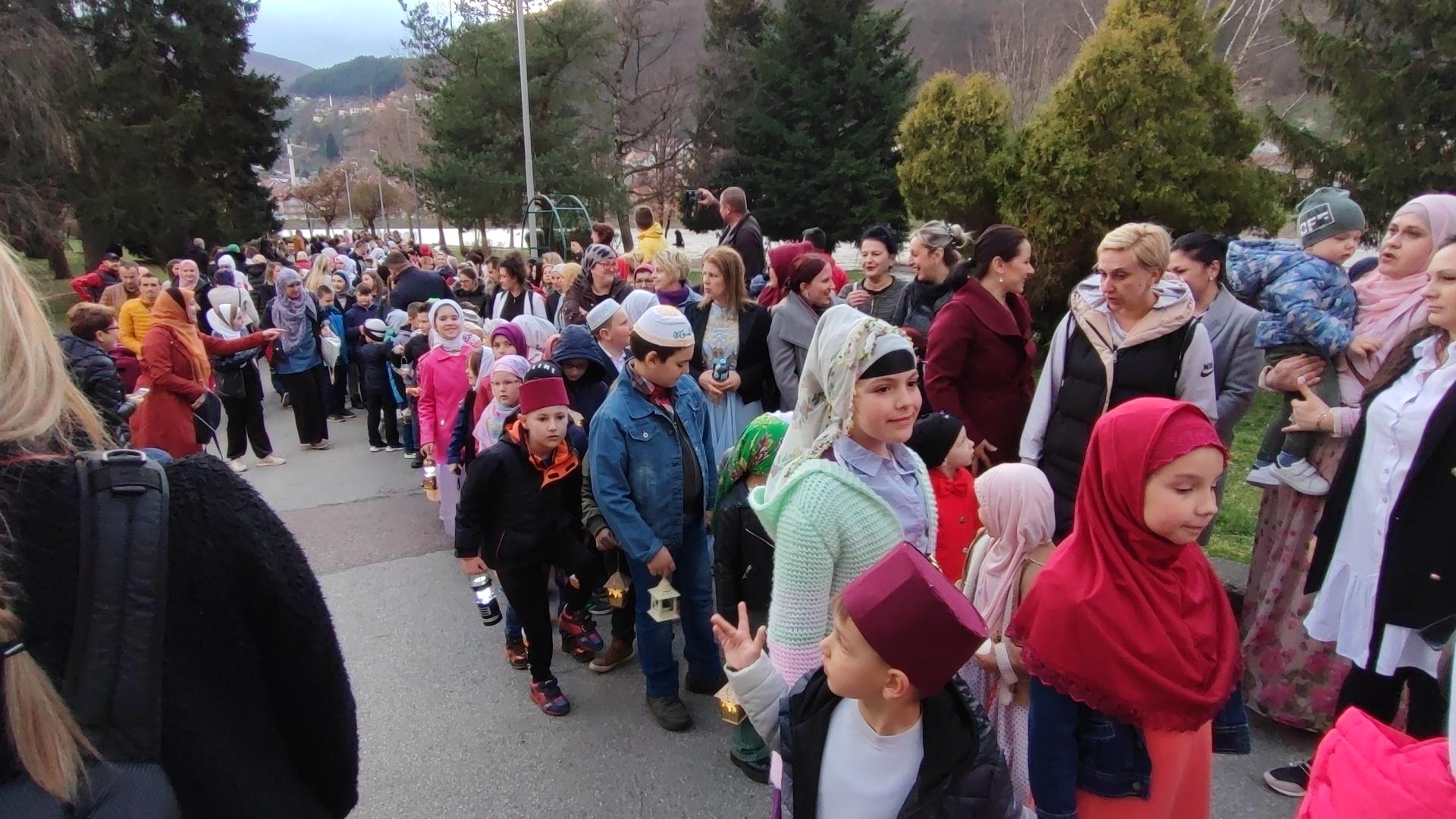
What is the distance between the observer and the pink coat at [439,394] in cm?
604

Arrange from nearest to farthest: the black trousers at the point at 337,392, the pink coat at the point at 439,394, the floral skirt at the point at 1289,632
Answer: the floral skirt at the point at 1289,632
the pink coat at the point at 439,394
the black trousers at the point at 337,392

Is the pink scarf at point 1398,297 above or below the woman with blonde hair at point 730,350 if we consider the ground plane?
above

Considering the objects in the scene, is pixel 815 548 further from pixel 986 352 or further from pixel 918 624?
pixel 986 352

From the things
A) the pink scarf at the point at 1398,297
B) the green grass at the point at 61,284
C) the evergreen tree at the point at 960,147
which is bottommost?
the green grass at the point at 61,284

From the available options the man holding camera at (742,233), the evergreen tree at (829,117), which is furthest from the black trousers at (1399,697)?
the evergreen tree at (829,117)

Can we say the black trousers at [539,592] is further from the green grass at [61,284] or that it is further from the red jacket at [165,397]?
the red jacket at [165,397]

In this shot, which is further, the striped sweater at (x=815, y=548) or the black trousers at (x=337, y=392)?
the black trousers at (x=337, y=392)

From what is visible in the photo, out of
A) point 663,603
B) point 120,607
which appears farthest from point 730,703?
point 120,607

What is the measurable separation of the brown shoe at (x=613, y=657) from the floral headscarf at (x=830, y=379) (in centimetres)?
217

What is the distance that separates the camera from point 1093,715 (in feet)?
6.62

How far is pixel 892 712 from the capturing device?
1746 mm

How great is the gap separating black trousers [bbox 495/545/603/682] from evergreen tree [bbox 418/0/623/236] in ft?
79.9

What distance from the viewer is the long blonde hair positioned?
96cm

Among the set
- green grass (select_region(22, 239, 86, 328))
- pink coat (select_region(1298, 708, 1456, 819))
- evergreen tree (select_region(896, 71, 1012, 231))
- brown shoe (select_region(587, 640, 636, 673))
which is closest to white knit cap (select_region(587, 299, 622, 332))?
brown shoe (select_region(587, 640, 636, 673))
